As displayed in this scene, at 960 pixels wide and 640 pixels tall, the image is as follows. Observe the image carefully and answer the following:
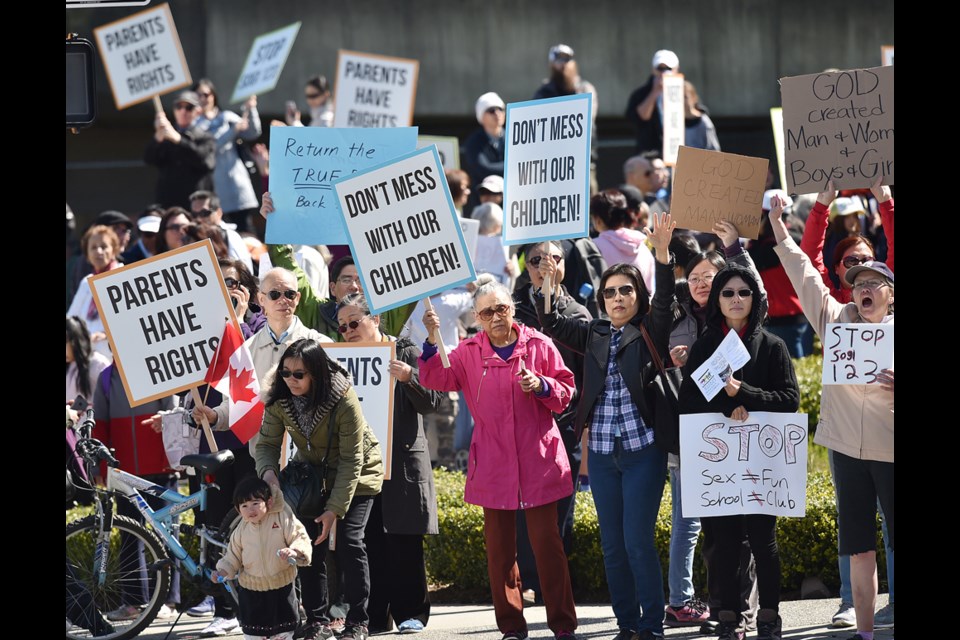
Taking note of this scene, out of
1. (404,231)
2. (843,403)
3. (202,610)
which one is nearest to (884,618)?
(843,403)

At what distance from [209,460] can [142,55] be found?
289 inches

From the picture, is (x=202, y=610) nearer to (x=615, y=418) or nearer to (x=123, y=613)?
(x=123, y=613)

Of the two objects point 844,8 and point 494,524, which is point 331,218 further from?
point 844,8

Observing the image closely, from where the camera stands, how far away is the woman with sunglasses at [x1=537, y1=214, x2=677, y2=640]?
7.94 meters

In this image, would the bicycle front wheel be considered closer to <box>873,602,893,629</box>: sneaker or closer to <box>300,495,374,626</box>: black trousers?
<box>300,495,374,626</box>: black trousers

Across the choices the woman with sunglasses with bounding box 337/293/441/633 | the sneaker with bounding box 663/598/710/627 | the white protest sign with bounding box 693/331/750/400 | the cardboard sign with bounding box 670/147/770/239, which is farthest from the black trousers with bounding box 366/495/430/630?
the cardboard sign with bounding box 670/147/770/239

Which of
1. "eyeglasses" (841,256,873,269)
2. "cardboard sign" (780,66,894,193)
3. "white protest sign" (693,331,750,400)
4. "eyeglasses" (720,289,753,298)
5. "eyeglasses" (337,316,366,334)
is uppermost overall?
"cardboard sign" (780,66,894,193)

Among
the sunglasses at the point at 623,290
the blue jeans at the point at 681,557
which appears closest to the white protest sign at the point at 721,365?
the sunglasses at the point at 623,290

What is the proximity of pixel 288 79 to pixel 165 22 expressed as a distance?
422cm

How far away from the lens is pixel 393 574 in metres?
8.88

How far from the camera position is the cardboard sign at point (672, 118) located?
13328mm

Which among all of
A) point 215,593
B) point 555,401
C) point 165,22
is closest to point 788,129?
point 555,401

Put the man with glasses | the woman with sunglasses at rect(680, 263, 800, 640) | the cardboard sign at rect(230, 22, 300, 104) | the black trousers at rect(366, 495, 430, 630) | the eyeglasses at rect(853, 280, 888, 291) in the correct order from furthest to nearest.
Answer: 1. the cardboard sign at rect(230, 22, 300, 104)
2. the man with glasses
3. the black trousers at rect(366, 495, 430, 630)
4. the woman with sunglasses at rect(680, 263, 800, 640)
5. the eyeglasses at rect(853, 280, 888, 291)

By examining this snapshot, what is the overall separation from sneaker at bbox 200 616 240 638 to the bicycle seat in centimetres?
111
